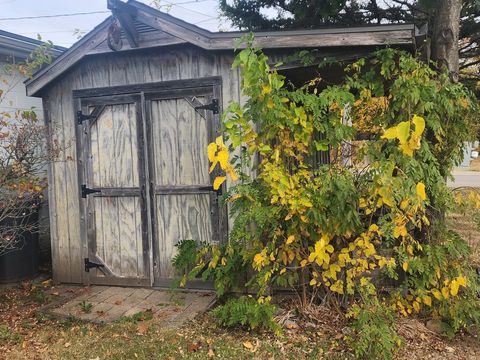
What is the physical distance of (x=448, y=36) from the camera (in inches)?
162

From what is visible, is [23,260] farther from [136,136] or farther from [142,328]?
[142,328]

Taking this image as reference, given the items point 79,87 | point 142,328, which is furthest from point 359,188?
point 79,87

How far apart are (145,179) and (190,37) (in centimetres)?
163

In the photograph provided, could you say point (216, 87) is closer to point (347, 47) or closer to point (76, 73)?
point (347, 47)

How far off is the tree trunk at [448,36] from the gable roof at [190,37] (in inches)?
16.2

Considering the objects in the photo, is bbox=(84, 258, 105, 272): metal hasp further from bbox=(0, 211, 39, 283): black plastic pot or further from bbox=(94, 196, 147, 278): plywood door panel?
bbox=(0, 211, 39, 283): black plastic pot

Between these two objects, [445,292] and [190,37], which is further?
[190,37]

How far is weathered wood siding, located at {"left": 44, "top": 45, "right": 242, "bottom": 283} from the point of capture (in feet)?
15.1

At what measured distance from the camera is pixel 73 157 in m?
5.22

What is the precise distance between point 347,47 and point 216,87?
1.37m

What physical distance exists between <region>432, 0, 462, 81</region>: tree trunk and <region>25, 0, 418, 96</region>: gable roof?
41 cm

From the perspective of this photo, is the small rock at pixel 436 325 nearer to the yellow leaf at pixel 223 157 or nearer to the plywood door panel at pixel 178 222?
the plywood door panel at pixel 178 222

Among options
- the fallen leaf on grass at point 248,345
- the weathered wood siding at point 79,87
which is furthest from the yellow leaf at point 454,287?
the weathered wood siding at point 79,87

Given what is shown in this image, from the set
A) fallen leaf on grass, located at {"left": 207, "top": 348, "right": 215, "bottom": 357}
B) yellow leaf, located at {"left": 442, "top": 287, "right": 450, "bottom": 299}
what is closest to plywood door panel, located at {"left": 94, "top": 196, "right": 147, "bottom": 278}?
fallen leaf on grass, located at {"left": 207, "top": 348, "right": 215, "bottom": 357}
